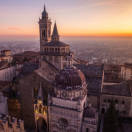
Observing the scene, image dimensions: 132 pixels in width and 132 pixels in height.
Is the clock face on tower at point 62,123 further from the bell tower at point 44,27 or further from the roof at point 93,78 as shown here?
the bell tower at point 44,27

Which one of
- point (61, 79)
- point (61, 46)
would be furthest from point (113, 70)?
point (61, 79)

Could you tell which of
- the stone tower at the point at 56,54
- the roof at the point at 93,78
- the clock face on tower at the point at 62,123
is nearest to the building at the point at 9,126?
the clock face on tower at the point at 62,123

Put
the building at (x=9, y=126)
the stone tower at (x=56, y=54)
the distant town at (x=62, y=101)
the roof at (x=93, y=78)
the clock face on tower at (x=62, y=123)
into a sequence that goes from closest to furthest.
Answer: the building at (x=9, y=126) → the distant town at (x=62, y=101) → the clock face on tower at (x=62, y=123) → the roof at (x=93, y=78) → the stone tower at (x=56, y=54)

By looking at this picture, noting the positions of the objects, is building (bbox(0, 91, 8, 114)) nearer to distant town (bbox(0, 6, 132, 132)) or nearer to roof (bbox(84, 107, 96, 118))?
distant town (bbox(0, 6, 132, 132))

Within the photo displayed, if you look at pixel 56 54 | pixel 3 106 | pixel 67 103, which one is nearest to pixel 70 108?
pixel 67 103

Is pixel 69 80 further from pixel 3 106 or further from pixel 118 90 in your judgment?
pixel 3 106

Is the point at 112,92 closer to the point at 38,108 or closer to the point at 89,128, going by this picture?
the point at 89,128

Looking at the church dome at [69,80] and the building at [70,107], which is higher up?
the church dome at [69,80]
